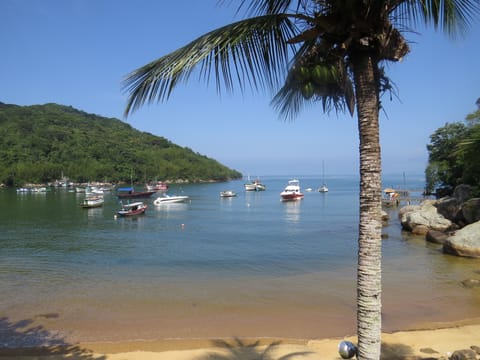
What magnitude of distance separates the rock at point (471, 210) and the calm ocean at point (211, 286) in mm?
3621

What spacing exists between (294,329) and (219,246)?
1448cm

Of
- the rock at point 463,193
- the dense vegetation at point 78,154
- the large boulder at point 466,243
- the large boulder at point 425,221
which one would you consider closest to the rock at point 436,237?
the large boulder at point 425,221

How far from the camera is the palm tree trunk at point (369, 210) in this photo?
11.3 ft

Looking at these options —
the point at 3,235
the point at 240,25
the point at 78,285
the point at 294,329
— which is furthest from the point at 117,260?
the point at 240,25

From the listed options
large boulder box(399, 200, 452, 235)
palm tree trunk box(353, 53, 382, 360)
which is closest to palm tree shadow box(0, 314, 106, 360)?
palm tree trunk box(353, 53, 382, 360)

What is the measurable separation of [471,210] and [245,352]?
21.2 meters

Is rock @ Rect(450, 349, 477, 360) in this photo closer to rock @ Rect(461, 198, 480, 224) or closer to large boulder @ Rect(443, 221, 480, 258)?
large boulder @ Rect(443, 221, 480, 258)

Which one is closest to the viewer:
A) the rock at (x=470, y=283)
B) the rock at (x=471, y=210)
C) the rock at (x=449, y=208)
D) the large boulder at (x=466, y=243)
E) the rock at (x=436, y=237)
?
the rock at (x=470, y=283)

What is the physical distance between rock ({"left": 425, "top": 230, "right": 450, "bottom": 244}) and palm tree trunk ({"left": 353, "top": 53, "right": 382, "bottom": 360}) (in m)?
21.3

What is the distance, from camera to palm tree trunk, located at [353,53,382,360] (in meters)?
3.44

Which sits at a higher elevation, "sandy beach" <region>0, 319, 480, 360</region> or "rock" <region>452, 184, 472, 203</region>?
"rock" <region>452, 184, 472, 203</region>

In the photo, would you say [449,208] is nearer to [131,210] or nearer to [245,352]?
[245,352]

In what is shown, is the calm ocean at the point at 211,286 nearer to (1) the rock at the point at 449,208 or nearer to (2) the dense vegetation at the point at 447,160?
(1) the rock at the point at 449,208

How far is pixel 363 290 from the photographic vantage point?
3.59 metres
